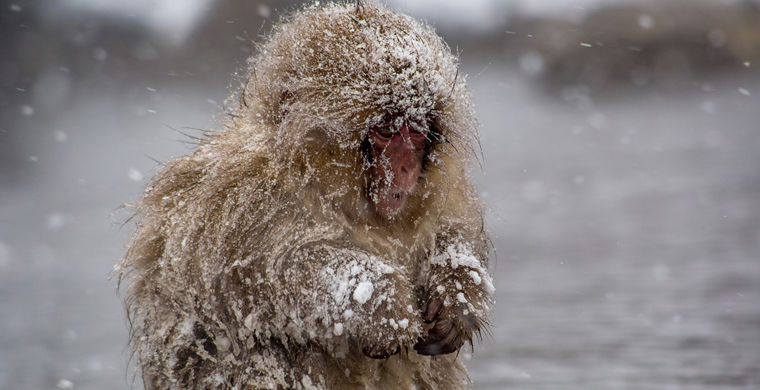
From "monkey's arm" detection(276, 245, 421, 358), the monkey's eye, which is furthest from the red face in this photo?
"monkey's arm" detection(276, 245, 421, 358)

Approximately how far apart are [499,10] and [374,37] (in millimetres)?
14570

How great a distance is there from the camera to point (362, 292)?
82.8 inches

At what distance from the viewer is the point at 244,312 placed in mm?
2209

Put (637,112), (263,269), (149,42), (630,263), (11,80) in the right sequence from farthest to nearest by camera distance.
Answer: (637,112) < (149,42) < (11,80) < (630,263) < (263,269)

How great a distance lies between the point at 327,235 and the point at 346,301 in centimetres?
18

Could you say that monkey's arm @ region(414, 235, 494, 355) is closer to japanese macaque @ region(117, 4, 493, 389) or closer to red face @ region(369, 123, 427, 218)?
japanese macaque @ region(117, 4, 493, 389)

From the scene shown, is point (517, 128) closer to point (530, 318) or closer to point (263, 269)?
point (530, 318)

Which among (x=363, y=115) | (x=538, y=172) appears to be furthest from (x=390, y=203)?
(x=538, y=172)

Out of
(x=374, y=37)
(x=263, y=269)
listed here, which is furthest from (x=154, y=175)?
(x=374, y=37)

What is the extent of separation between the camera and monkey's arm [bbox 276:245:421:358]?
2113mm

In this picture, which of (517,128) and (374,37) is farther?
(517,128)

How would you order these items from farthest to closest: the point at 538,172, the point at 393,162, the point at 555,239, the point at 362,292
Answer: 1. the point at 538,172
2. the point at 555,239
3. the point at 393,162
4. the point at 362,292

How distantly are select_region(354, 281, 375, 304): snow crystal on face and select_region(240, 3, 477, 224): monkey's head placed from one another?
223 mm

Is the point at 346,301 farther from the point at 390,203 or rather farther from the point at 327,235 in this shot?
the point at 390,203
